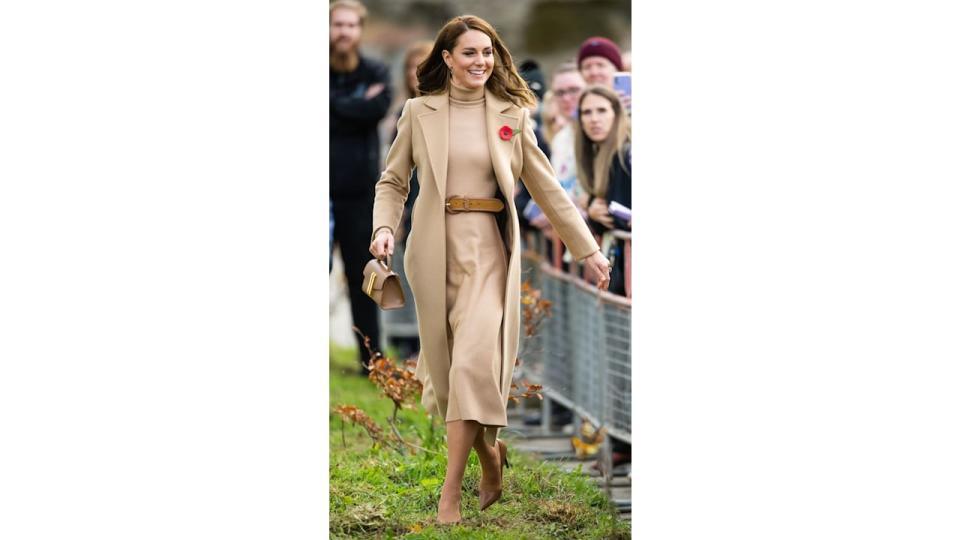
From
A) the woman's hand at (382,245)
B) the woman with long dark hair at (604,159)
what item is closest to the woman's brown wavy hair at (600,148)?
the woman with long dark hair at (604,159)

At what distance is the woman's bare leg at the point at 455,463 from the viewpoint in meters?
7.49

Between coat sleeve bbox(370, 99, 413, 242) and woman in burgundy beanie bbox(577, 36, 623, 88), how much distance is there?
123 inches

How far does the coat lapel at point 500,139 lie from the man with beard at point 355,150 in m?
4.31

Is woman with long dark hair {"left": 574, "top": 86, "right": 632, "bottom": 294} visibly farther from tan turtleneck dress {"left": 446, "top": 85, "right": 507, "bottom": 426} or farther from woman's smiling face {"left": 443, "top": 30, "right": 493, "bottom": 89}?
woman's smiling face {"left": 443, "top": 30, "right": 493, "bottom": 89}

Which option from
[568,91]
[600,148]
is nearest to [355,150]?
[568,91]

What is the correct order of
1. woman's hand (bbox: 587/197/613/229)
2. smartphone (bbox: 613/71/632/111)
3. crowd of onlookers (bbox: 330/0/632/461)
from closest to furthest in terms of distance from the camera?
woman's hand (bbox: 587/197/613/229)
smartphone (bbox: 613/71/632/111)
crowd of onlookers (bbox: 330/0/632/461)

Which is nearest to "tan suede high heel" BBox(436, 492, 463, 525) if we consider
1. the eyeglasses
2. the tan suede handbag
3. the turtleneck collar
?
the tan suede handbag

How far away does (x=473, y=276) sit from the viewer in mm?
7500

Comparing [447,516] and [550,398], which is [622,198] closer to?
[550,398]

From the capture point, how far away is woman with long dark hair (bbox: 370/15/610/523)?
744 cm

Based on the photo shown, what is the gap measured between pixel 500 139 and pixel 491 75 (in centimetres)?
30

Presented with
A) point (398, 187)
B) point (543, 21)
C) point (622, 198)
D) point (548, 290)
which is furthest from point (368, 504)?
point (543, 21)

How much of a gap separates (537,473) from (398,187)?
166 centimetres

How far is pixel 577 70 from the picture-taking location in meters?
11.5
